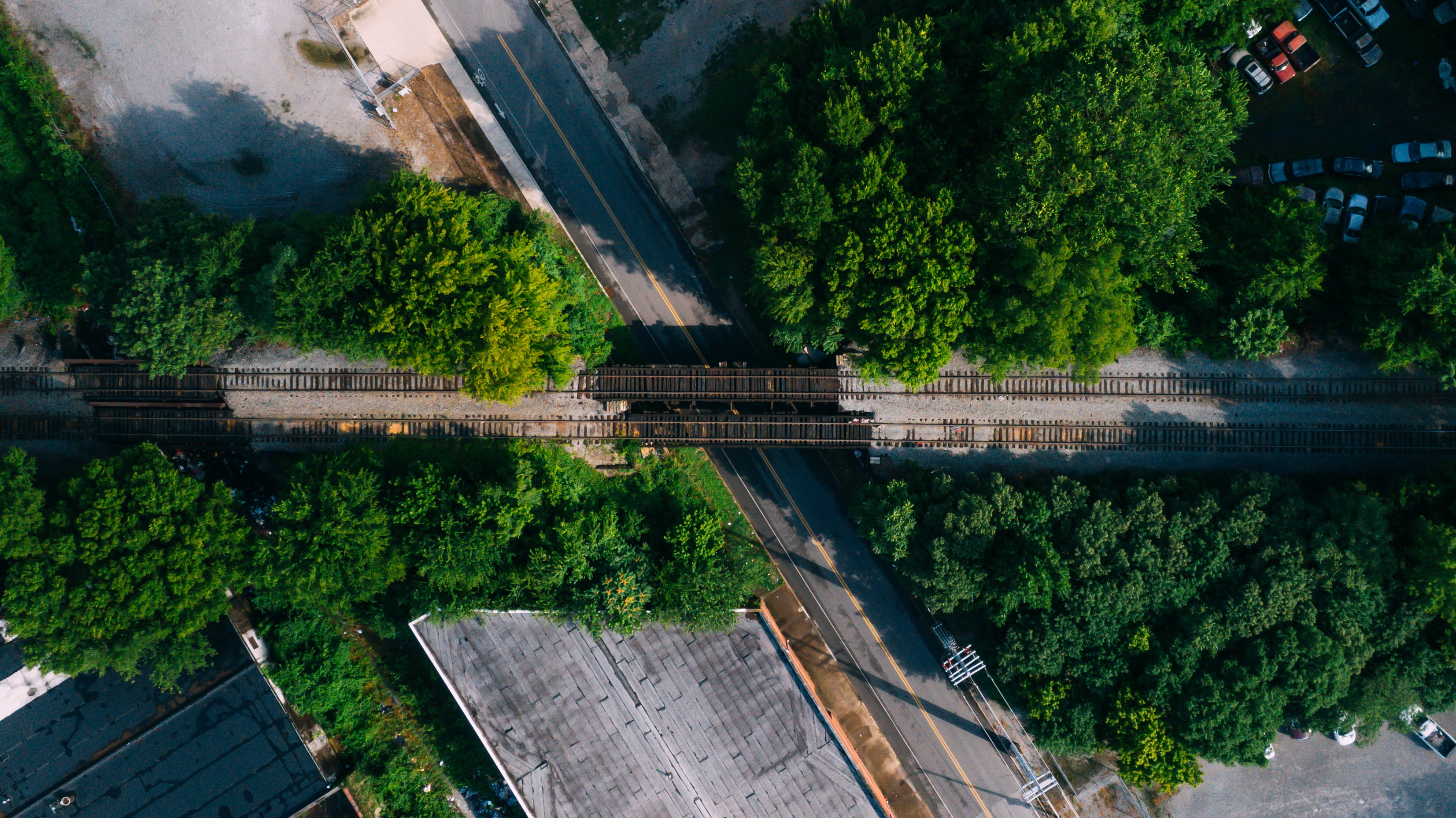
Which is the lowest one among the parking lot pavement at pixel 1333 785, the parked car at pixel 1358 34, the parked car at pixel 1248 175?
the parking lot pavement at pixel 1333 785

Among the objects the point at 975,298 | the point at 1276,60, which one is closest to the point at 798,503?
the point at 975,298

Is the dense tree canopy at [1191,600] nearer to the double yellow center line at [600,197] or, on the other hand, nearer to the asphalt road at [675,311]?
the asphalt road at [675,311]

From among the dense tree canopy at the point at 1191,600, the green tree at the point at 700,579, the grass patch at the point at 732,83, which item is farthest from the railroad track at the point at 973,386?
the grass patch at the point at 732,83

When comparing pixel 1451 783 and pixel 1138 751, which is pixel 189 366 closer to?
pixel 1138 751

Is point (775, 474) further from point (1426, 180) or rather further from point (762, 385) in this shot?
point (1426, 180)

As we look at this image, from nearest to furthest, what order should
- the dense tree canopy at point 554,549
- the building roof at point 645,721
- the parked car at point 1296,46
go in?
the dense tree canopy at point 554,549 → the building roof at point 645,721 → the parked car at point 1296,46

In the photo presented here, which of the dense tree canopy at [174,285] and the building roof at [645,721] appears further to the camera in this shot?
the building roof at [645,721]
